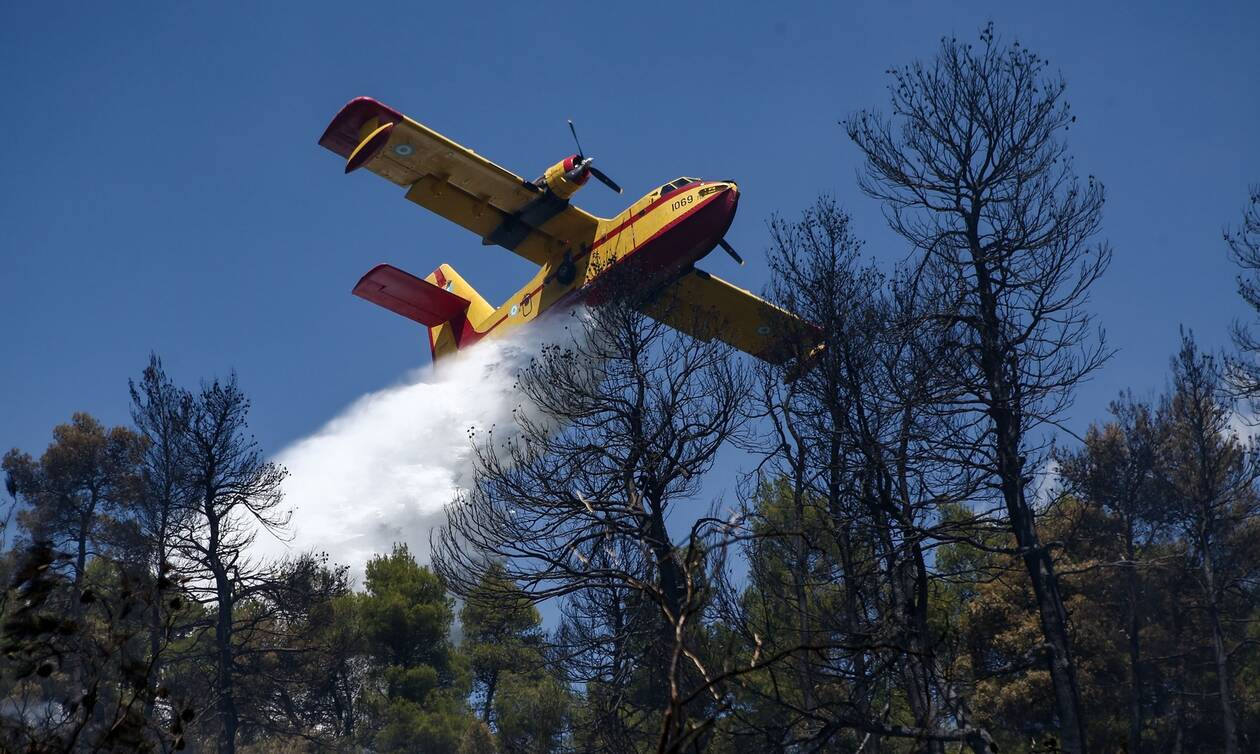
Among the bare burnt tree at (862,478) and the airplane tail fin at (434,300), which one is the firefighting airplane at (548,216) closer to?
the airplane tail fin at (434,300)

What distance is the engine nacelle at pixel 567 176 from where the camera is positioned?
28.6m

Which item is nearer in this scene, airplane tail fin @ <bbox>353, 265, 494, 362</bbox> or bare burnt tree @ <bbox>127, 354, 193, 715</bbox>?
bare burnt tree @ <bbox>127, 354, 193, 715</bbox>

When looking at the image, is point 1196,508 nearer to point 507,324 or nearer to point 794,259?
point 794,259

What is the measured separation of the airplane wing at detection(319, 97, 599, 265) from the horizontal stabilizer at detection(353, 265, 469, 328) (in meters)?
4.56

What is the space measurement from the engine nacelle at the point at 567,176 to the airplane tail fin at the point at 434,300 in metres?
6.75

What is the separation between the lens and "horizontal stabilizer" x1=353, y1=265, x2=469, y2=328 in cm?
3344

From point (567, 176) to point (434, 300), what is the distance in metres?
9.97

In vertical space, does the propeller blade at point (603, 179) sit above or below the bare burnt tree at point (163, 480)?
above

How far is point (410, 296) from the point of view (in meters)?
35.9

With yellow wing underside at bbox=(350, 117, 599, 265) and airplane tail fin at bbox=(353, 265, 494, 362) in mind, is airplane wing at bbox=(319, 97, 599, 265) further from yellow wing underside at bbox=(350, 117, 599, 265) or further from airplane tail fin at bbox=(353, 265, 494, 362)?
airplane tail fin at bbox=(353, 265, 494, 362)

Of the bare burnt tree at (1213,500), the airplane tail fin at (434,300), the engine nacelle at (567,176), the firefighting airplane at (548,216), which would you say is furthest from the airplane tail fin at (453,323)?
the bare burnt tree at (1213,500)

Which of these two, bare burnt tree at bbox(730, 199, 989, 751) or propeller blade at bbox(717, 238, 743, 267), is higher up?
propeller blade at bbox(717, 238, 743, 267)

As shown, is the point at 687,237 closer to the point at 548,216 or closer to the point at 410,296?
the point at 548,216

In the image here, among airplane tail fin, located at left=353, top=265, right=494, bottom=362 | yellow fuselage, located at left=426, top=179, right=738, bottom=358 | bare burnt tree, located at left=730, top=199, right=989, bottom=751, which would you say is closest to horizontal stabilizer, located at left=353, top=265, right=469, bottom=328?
airplane tail fin, located at left=353, top=265, right=494, bottom=362
